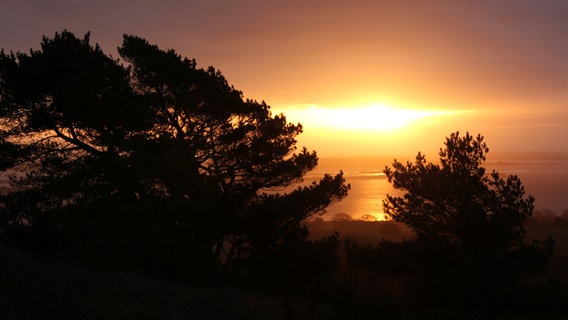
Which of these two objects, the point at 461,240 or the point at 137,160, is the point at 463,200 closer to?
the point at 461,240

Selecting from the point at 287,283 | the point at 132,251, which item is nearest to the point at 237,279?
the point at 287,283

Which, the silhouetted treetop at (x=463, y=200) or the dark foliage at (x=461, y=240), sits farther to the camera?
the silhouetted treetop at (x=463, y=200)

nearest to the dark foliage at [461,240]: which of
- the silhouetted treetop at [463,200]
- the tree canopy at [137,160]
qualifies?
the silhouetted treetop at [463,200]

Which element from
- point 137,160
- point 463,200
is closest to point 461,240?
point 463,200

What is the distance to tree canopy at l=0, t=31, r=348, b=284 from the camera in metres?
16.5

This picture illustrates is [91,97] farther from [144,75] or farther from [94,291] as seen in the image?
[94,291]

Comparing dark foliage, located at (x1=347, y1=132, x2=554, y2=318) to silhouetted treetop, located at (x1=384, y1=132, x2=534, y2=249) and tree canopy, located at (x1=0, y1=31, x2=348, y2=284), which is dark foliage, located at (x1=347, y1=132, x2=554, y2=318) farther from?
tree canopy, located at (x1=0, y1=31, x2=348, y2=284)

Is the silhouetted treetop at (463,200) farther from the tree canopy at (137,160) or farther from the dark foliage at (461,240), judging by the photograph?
the tree canopy at (137,160)

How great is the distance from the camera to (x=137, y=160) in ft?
52.6

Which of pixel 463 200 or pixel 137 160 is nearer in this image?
pixel 137 160

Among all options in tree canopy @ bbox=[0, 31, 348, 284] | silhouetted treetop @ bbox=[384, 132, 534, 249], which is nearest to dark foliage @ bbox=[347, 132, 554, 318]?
silhouetted treetop @ bbox=[384, 132, 534, 249]

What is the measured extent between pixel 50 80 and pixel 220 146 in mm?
6629

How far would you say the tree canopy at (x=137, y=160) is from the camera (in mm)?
16453

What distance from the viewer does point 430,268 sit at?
1773 cm
